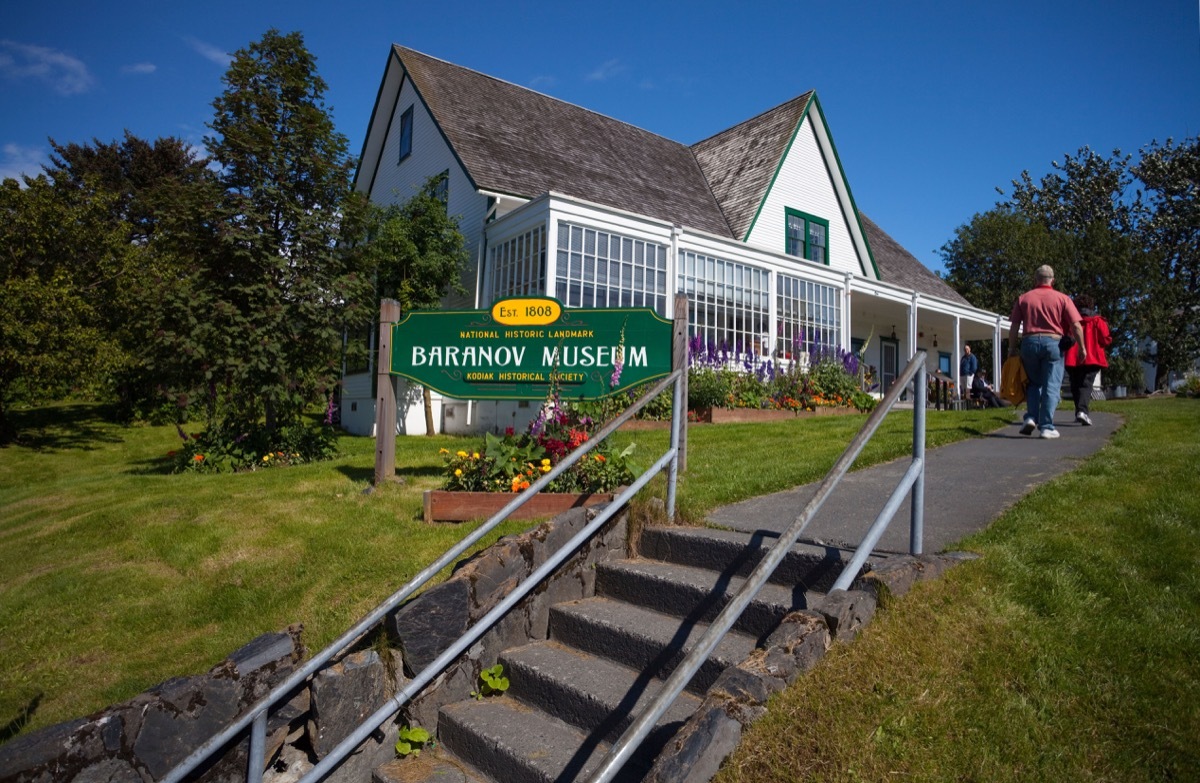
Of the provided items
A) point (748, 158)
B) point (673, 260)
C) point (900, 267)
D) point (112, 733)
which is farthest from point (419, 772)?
point (900, 267)

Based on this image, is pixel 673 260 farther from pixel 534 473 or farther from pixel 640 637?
pixel 640 637

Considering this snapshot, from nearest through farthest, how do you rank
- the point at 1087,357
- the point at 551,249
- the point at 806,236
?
the point at 1087,357 < the point at 551,249 < the point at 806,236

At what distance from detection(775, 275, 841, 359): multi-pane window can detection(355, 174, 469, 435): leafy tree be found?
6.57m

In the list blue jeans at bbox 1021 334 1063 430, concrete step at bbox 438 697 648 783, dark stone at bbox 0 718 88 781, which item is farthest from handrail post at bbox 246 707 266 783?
blue jeans at bbox 1021 334 1063 430

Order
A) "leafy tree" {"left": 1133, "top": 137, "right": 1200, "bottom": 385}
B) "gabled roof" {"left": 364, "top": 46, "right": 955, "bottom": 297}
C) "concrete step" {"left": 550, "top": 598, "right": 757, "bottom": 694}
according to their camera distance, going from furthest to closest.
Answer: "leafy tree" {"left": 1133, "top": 137, "right": 1200, "bottom": 385} → "gabled roof" {"left": 364, "top": 46, "right": 955, "bottom": 297} → "concrete step" {"left": 550, "top": 598, "right": 757, "bottom": 694}

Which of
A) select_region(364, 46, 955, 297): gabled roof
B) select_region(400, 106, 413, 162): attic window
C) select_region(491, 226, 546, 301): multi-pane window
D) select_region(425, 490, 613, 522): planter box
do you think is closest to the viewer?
select_region(425, 490, 613, 522): planter box

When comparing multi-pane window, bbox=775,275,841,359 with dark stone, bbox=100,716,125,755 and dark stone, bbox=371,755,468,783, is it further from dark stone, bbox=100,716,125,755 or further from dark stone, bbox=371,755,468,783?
dark stone, bbox=100,716,125,755

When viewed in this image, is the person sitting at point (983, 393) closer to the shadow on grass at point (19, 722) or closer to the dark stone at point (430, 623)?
the dark stone at point (430, 623)

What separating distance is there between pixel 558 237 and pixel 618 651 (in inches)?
367

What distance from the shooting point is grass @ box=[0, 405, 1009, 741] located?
4508 mm

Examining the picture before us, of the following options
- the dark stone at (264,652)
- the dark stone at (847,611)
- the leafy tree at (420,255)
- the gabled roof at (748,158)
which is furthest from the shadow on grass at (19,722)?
the gabled roof at (748,158)

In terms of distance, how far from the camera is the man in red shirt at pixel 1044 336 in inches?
323

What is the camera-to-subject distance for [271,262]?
946 cm

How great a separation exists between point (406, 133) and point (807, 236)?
10.4 meters
